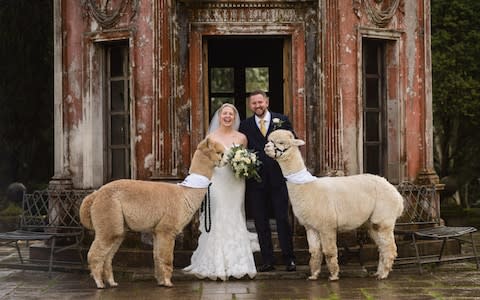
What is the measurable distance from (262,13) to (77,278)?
14.5ft

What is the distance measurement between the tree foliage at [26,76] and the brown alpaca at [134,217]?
34.0 feet

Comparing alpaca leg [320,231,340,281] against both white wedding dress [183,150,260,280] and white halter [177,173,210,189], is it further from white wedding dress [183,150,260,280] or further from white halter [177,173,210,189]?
A: white halter [177,173,210,189]

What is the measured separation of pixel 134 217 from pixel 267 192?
Result: 6.05 ft

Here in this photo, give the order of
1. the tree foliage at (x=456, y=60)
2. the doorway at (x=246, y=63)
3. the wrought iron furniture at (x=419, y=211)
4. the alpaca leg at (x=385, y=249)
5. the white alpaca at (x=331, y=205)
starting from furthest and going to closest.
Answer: the tree foliage at (x=456, y=60) → the doorway at (x=246, y=63) → the wrought iron furniture at (x=419, y=211) → the alpaca leg at (x=385, y=249) → the white alpaca at (x=331, y=205)

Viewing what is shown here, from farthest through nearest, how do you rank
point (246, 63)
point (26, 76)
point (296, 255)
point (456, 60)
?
1. point (456, 60)
2. point (26, 76)
3. point (246, 63)
4. point (296, 255)

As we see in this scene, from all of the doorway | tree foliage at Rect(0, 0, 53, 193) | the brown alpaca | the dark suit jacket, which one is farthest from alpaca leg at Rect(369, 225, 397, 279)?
tree foliage at Rect(0, 0, 53, 193)

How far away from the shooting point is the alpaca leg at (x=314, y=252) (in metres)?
10.1

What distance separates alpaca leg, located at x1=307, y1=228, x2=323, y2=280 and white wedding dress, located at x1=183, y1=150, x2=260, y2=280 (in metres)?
0.73

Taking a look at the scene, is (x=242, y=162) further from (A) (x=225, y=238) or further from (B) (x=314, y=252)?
(B) (x=314, y=252)

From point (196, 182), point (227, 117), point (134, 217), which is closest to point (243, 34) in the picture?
point (227, 117)

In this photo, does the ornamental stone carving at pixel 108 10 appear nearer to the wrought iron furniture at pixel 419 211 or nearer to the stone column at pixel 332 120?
the stone column at pixel 332 120

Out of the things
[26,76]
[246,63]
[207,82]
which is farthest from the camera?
[26,76]

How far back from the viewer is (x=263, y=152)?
1066cm

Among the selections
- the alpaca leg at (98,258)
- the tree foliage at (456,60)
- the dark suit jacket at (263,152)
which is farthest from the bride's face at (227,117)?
the tree foliage at (456,60)
